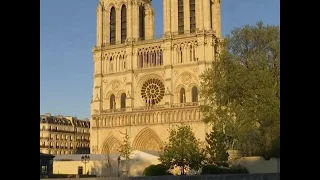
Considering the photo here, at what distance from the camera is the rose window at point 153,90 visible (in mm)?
61344

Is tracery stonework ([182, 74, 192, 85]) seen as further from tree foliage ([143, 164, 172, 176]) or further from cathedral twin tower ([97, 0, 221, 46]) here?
tree foliage ([143, 164, 172, 176])

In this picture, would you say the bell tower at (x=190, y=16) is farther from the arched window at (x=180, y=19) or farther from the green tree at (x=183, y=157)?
the green tree at (x=183, y=157)

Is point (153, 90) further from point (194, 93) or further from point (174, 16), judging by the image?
point (174, 16)

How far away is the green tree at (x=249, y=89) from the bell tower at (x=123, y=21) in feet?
96.7

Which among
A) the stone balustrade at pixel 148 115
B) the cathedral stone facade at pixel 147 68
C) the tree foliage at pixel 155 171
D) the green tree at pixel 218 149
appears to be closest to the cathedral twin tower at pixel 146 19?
the cathedral stone facade at pixel 147 68

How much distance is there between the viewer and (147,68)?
62.0m

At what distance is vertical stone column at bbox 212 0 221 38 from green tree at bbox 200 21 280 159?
2686cm

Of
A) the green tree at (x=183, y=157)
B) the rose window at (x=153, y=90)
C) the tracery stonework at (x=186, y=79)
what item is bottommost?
Result: the green tree at (x=183, y=157)

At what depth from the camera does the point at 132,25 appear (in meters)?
63.5

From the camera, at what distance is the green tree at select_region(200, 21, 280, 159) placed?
3067cm

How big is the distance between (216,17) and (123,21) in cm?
1148

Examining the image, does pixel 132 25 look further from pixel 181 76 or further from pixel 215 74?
pixel 215 74

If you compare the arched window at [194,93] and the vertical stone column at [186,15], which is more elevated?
the vertical stone column at [186,15]
